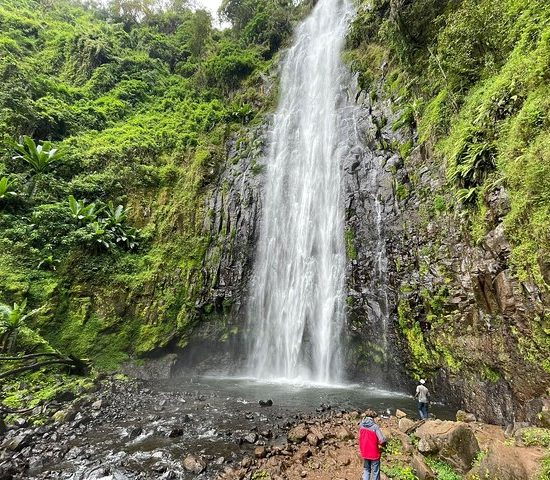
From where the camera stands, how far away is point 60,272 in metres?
14.8

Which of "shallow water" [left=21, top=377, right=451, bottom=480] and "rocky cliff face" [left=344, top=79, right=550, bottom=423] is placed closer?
"shallow water" [left=21, top=377, right=451, bottom=480]

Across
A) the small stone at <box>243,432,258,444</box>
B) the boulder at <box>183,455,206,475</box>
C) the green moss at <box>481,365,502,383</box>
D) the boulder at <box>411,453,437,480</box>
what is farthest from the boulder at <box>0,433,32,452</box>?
the green moss at <box>481,365,502,383</box>

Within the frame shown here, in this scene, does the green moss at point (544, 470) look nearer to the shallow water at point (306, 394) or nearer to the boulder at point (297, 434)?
the boulder at point (297, 434)

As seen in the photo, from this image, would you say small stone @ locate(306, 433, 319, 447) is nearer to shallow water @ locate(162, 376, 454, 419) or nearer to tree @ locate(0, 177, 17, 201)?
shallow water @ locate(162, 376, 454, 419)

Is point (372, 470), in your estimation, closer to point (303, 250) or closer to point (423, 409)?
point (423, 409)

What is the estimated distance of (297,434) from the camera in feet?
24.7

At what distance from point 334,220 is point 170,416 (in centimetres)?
1033

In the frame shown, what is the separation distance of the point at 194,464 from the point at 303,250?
35.8 ft

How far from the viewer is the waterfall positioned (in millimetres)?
14398

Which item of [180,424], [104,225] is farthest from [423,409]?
[104,225]

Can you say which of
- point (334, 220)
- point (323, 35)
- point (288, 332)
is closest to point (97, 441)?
point (288, 332)

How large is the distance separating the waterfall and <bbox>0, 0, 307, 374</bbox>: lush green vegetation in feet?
11.7

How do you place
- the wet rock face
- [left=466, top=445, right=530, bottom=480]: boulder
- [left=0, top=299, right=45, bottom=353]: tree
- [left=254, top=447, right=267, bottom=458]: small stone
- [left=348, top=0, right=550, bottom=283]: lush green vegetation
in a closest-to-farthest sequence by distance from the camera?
[left=466, top=445, right=530, bottom=480]: boulder
[left=254, top=447, right=267, bottom=458]: small stone
[left=348, top=0, right=550, bottom=283]: lush green vegetation
[left=0, top=299, right=45, bottom=353]: tree
the wet rock face

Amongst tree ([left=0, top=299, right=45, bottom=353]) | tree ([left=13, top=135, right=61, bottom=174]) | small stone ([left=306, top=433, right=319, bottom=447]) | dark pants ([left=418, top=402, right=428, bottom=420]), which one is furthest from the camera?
tree ([left=13, top=135, right=61, bottom=174])
